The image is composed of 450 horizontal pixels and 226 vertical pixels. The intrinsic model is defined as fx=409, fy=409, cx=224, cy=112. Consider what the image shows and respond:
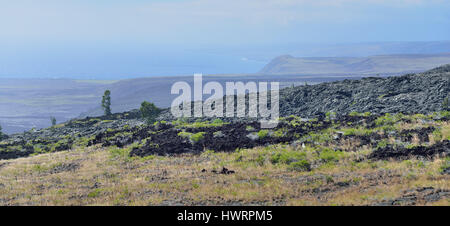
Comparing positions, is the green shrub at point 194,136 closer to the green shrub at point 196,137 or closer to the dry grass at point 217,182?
the green shrub at point 196,137

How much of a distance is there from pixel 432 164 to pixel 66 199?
21.1 m

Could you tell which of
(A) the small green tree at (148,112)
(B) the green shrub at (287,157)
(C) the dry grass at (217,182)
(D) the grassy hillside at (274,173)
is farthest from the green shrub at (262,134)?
(A) the small green tree at (148,112)

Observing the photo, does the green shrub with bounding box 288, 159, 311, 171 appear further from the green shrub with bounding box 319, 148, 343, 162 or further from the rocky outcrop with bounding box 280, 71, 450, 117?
the rocky outcrop with bounding box 280, 71, 450, 117

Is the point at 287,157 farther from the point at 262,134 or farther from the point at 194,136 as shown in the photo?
→ the point at 194,136

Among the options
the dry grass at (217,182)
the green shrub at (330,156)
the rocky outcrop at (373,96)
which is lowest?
the dry grass at (217,182)

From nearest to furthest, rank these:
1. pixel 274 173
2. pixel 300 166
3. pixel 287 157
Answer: pixel 274 173 < pixel 300 166 < pixel 287 157

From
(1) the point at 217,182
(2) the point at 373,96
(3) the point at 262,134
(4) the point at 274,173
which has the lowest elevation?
(1) the point at 217,182

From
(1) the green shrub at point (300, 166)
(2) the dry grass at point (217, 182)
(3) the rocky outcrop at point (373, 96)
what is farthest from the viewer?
(3) the rocky outcrop at point (373, 96)

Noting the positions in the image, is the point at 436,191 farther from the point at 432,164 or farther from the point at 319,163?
the point at 319,163

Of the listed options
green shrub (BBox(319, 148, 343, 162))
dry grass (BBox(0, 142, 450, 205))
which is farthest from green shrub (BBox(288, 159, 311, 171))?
green shrub (BBox(319, 148, 343, 162))

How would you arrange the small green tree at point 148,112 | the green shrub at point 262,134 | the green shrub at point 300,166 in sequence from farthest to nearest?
the small green tree at point 148,112, the green shrub at point 262,134, the green shrub at point 300,166

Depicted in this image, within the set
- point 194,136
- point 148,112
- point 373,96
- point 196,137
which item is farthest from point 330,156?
point 148,112
